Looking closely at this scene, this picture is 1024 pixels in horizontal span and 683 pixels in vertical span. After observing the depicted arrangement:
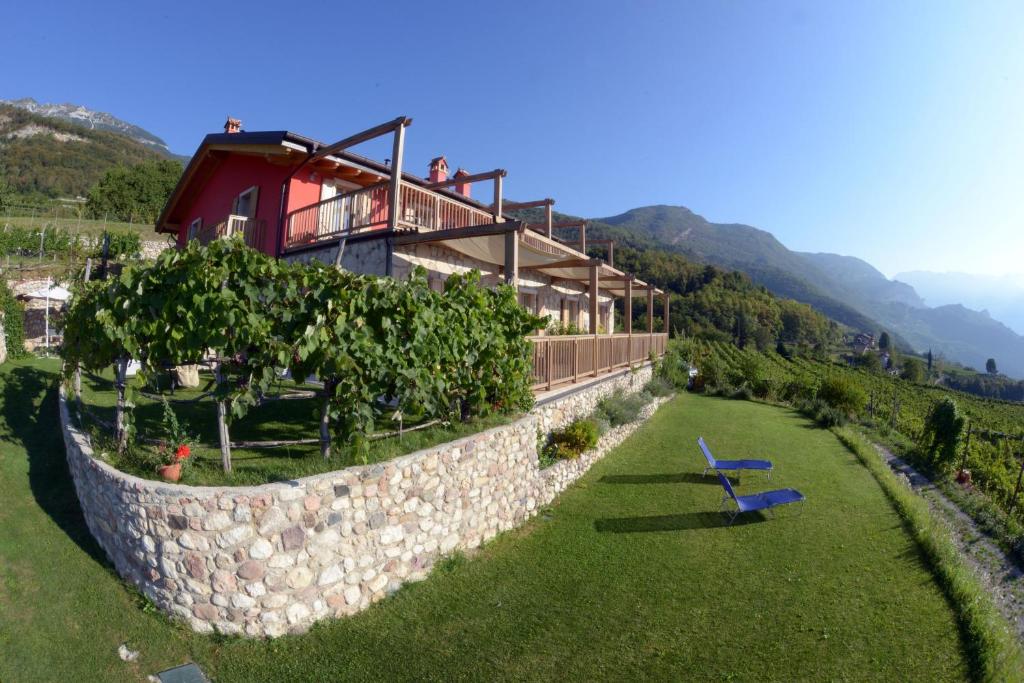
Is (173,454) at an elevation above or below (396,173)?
below

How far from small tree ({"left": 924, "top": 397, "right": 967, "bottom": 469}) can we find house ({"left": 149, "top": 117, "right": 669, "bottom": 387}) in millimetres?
7840

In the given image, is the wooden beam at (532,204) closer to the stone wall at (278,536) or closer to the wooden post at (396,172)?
the wooden post at (396,172)

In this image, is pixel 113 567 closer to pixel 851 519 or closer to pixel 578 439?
pixel 578 439

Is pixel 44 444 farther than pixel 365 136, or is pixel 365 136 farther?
pixel 365 136

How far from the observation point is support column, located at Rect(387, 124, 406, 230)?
921 centimetres

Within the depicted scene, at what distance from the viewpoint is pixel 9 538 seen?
504cm

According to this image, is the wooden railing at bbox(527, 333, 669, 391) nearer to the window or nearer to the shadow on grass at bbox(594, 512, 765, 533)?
the shadow on grass at bbox(594, 512, 765, 533)

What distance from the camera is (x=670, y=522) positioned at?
6969 millimetres

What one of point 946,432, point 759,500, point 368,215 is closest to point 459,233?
point 368,215

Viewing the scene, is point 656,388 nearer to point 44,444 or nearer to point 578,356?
point 578,356

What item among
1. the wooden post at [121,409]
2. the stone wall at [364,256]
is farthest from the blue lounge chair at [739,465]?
the wooden post at [121,409]

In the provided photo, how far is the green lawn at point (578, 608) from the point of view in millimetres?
4035

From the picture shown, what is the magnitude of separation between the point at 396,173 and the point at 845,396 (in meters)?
16.6

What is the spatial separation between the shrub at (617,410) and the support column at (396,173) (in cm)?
558
